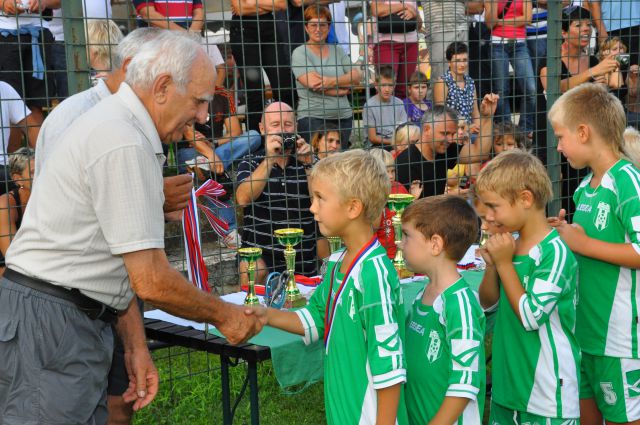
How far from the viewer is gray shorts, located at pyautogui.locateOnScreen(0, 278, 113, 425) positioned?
256 cm

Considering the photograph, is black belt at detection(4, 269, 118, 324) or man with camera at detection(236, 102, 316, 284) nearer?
black belt at detection(4, 269, 118, 324)

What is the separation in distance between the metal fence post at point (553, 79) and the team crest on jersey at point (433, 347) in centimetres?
293

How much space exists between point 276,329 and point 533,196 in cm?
112

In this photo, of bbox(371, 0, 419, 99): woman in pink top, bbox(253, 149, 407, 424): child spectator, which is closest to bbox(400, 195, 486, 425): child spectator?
bbox(253, 149, 407, 424): child spectator

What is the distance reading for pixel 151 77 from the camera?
2607mm

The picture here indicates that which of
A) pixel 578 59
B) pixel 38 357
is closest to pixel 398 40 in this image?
pixel 578 59

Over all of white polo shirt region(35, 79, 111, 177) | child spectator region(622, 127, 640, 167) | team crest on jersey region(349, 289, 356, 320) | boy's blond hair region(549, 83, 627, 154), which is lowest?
team crest on jersey region(349, 289, 356, 320)

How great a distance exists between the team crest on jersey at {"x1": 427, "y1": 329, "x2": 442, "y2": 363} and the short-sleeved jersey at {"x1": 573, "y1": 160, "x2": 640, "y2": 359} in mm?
999

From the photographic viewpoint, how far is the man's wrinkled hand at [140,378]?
3.04 m

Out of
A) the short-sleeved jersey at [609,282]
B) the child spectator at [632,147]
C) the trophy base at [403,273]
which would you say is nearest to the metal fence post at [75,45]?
the trophy base at [403,273]

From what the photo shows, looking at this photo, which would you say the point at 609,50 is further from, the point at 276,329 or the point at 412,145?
the point at 276,329

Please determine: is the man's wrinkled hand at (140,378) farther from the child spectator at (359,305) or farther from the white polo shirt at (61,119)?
the white polo shirt at (61,119)

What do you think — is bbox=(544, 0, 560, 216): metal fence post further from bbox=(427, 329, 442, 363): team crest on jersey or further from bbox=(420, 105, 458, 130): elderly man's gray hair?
bbox=(427, 329, 442, 363): team crest on jersey

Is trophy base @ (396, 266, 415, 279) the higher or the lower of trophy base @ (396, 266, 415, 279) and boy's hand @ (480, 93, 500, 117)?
the lower
